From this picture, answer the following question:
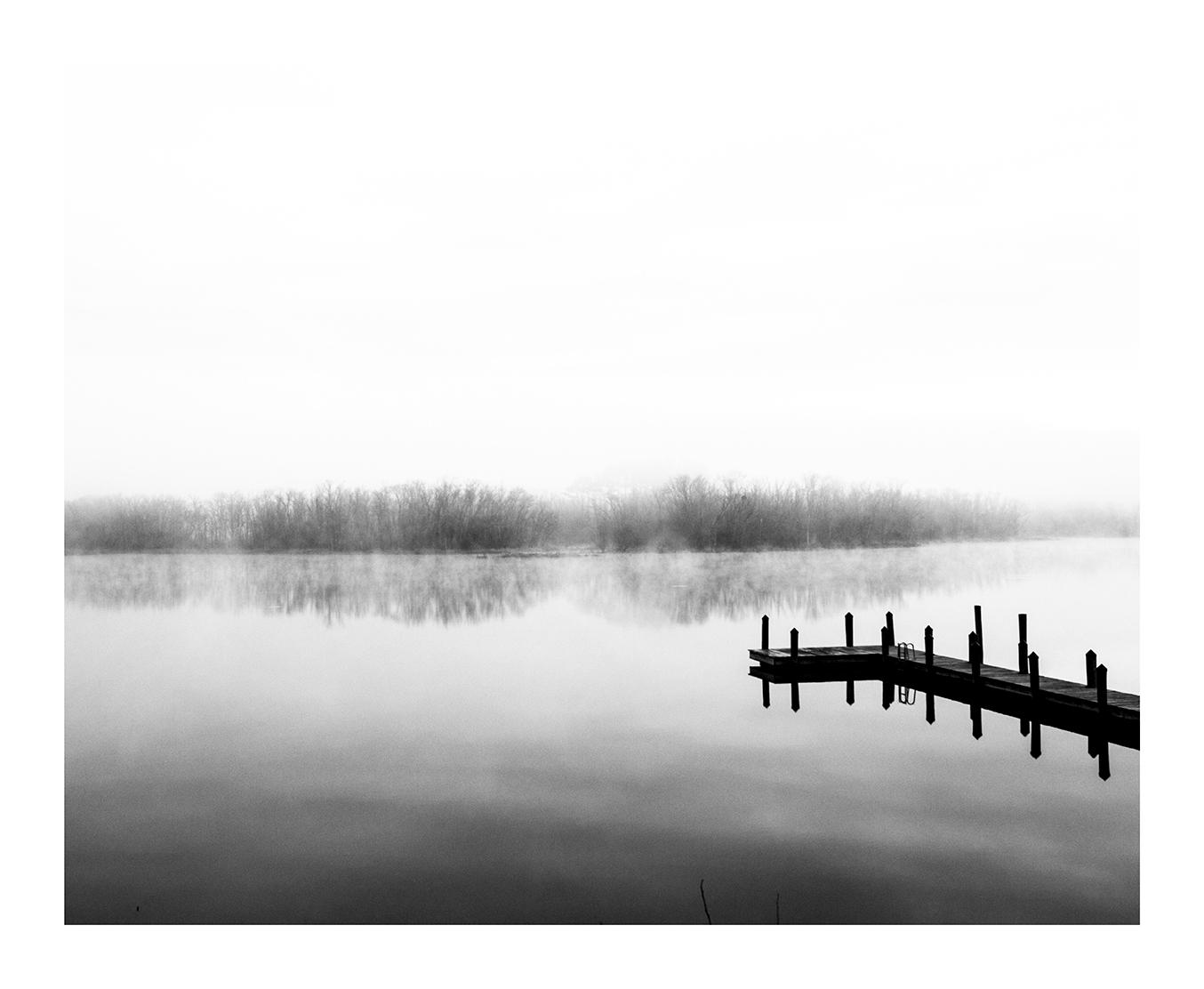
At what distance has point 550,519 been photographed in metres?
19.8

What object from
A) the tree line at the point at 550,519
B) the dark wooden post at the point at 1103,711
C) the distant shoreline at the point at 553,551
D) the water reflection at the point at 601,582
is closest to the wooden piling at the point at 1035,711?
the dark wooden post at the point at 1103,711

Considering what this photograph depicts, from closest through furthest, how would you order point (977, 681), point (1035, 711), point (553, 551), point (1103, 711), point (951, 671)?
point (1103, 711) < point (1035, 711) < point (977, 681) < point (951, 671) < point (553, 551)

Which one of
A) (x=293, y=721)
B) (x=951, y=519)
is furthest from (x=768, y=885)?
(x=951, y=519)

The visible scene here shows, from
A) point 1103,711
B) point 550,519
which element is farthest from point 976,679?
point 550,519

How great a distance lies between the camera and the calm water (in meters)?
6.86

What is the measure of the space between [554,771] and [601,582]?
39.1ft

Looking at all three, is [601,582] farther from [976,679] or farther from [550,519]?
[976,679]

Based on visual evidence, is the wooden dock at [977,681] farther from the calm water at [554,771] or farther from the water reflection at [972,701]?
the calm water at [554,771]

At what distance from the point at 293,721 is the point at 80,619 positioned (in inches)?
224

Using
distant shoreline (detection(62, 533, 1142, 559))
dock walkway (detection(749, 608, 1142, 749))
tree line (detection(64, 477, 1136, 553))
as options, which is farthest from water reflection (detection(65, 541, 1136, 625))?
dock walkway (detection(749, 608, 1142, 749))

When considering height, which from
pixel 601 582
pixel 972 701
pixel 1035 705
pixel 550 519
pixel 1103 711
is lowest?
pixel 972 701

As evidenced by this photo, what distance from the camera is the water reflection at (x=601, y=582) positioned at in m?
17.4

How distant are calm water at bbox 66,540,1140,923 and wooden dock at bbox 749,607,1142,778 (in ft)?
0.69

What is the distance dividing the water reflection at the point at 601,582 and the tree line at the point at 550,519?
410 mm
